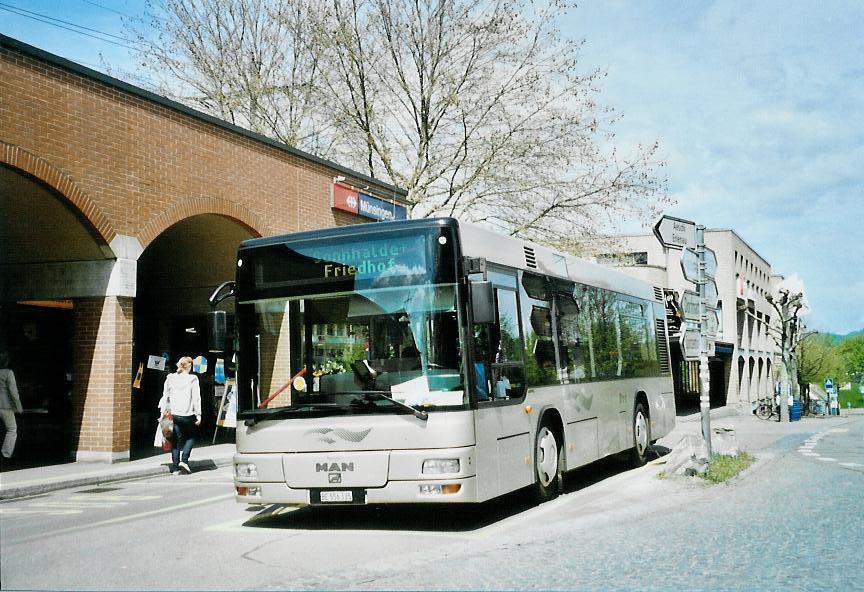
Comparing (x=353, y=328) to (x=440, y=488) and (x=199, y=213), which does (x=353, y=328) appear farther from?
(x=199, y=213)

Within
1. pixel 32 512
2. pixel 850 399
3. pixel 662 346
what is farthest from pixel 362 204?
pixel 850 399

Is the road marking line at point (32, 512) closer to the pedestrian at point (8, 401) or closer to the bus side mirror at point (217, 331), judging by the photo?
the bus side mirror at point (217, 331)

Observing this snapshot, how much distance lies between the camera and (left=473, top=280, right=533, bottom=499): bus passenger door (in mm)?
7703

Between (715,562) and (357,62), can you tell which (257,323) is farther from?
(357,62)

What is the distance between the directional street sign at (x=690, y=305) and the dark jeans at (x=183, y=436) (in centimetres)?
748

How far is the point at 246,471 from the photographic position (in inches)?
310

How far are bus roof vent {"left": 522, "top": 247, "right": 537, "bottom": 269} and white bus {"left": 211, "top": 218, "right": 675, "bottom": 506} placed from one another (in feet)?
1.08

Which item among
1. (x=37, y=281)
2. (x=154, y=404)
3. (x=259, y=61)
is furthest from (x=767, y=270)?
(x=37, y=281)

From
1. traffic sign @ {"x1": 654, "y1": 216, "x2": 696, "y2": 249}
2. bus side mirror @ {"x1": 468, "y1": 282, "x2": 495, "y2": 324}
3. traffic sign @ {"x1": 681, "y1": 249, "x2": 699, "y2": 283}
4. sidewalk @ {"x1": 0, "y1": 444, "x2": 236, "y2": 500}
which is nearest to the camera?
bus side mirror @ {"x1": 468, "y1": 282, "x2": 495, "y2": 324}

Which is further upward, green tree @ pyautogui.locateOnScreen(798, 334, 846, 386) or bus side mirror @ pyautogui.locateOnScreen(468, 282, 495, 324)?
green tree @ pyautogui.locateOnScreen(798, 334, 846, 386)

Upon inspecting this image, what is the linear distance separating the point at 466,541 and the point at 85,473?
762 centimetres

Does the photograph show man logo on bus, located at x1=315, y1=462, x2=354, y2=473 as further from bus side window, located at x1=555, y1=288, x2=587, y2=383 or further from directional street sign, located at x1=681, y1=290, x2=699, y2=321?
directional street sign, located at x1=681, y1=290, x2=699, y2=321

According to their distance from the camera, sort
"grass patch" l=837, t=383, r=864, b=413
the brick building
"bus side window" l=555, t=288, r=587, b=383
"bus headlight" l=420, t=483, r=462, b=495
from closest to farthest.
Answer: "bus headlight" l=420, t=483, r=462, b=495 → "bus side window" l=555, t=288, r=587, b=383 → the brick building → "grass patch" l=837, t=383, r=864, b=413

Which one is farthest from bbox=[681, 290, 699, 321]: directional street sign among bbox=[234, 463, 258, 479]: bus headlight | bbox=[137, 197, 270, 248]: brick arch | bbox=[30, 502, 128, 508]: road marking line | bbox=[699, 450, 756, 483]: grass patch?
bbox=[137, 197, 270, 248]: brick arch
